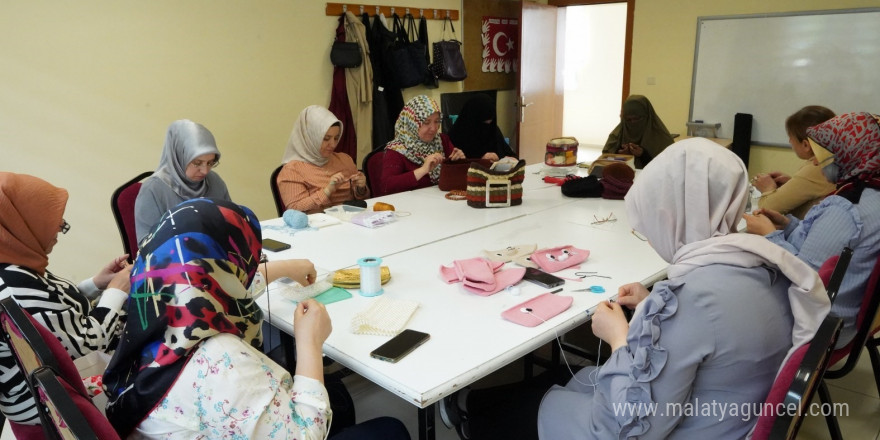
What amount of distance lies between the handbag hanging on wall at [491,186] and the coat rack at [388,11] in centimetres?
236

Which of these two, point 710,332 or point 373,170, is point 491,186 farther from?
point 710,332

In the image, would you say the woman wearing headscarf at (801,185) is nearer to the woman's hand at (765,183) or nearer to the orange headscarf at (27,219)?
the woman's hand at (765,183)

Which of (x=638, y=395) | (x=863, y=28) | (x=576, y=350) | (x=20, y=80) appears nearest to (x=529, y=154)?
(x=863, y=28)

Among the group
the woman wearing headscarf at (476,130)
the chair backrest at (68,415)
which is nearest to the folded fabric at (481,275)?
the chair backrest at (68,415)

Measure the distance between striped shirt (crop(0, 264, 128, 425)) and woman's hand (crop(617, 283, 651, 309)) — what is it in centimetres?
142

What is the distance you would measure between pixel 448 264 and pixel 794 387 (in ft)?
4.10

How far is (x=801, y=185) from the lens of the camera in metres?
2.67

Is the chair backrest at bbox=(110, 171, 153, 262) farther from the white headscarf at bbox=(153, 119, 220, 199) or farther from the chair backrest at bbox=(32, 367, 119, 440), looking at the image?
the chair backrest at bbox=(32, 367, 119, 440)

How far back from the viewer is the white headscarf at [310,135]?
3.11 meters

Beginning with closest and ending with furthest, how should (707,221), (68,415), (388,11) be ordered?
(68,415), (707,221), (388,11)

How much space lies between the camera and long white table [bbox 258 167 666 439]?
1408 mm

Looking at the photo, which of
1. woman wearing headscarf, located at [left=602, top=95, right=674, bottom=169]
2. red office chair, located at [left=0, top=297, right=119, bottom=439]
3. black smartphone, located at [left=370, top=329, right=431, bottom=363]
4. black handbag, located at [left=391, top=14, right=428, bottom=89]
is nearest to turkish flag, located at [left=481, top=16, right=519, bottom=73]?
Result: black handbag, located at [left=391, top=14, right=428, bottom=89]

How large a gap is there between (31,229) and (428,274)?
1.16 metres

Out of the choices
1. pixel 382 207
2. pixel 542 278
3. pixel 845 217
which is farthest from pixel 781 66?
pixel 542 278
